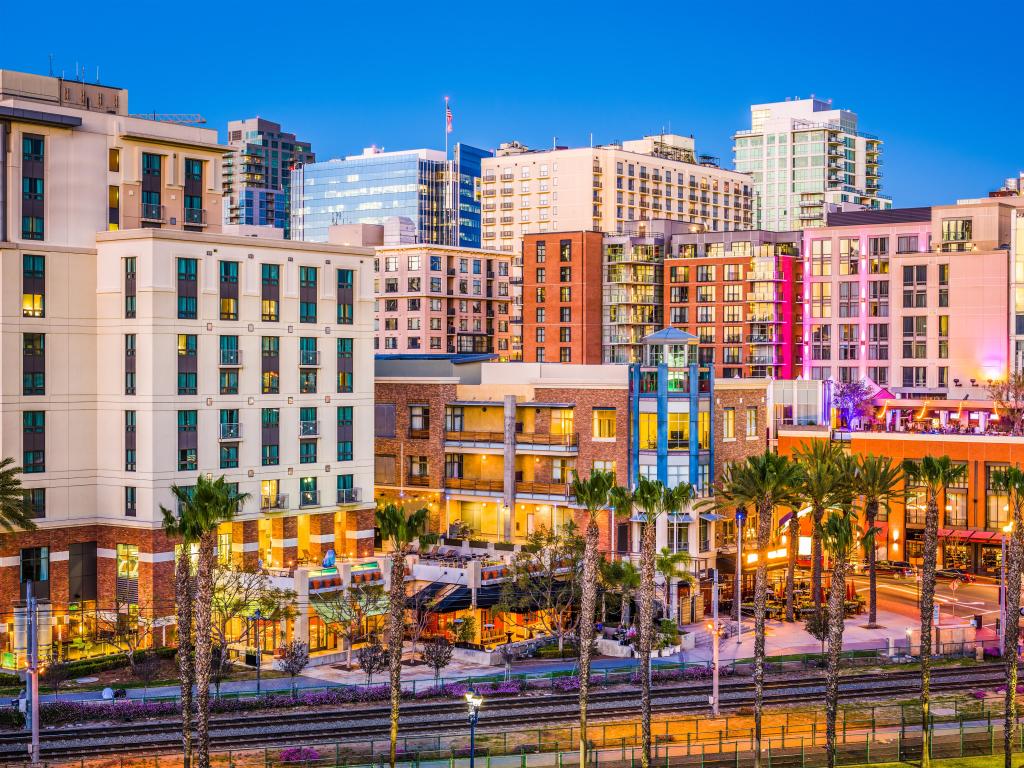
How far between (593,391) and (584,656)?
42555 millimetres

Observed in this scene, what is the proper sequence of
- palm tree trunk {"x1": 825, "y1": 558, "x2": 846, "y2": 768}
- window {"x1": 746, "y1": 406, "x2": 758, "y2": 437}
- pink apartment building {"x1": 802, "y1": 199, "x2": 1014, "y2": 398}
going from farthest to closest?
1. pink apartment building {"x1": 802, "y1": 199, "x2": 1014, "y2": 398}
2. window {"x1": 746, "y1": 406, "x2": 758, "y2": 437}
3. palm tree trunk {"x1": 825, "y1": 558, "x2": 846, "y2": 768}

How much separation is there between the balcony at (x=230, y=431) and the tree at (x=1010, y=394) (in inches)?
2902

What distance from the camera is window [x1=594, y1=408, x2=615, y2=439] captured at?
104438 millimetres

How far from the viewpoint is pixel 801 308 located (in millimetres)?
178750

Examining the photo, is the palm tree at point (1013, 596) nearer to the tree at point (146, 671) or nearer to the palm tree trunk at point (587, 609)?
the palm tree trunk at point (587, 609)

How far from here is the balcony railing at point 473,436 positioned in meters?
110

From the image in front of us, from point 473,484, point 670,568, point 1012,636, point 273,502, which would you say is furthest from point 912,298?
point 1012,636

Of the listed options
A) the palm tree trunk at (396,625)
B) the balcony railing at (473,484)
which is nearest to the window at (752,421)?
the balcony railing at (473,484)

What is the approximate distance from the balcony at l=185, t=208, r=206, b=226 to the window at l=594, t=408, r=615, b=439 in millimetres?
30959

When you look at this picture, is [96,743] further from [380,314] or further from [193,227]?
[380,314]

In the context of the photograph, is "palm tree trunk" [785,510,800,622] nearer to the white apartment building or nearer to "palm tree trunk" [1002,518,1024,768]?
"palm tree trunk" [1002,518,1024,768]

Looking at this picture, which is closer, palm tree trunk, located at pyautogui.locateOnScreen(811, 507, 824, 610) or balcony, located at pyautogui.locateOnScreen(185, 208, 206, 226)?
palm tree trunk, located at pyautogui.locateOnScreen(811, 507, 824, 610)

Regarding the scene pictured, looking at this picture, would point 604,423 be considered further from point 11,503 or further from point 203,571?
point 203,571

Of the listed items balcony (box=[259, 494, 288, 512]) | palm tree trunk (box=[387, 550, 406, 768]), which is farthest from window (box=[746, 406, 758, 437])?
palm tree trunk (box=[387, 550, 406, 768])
